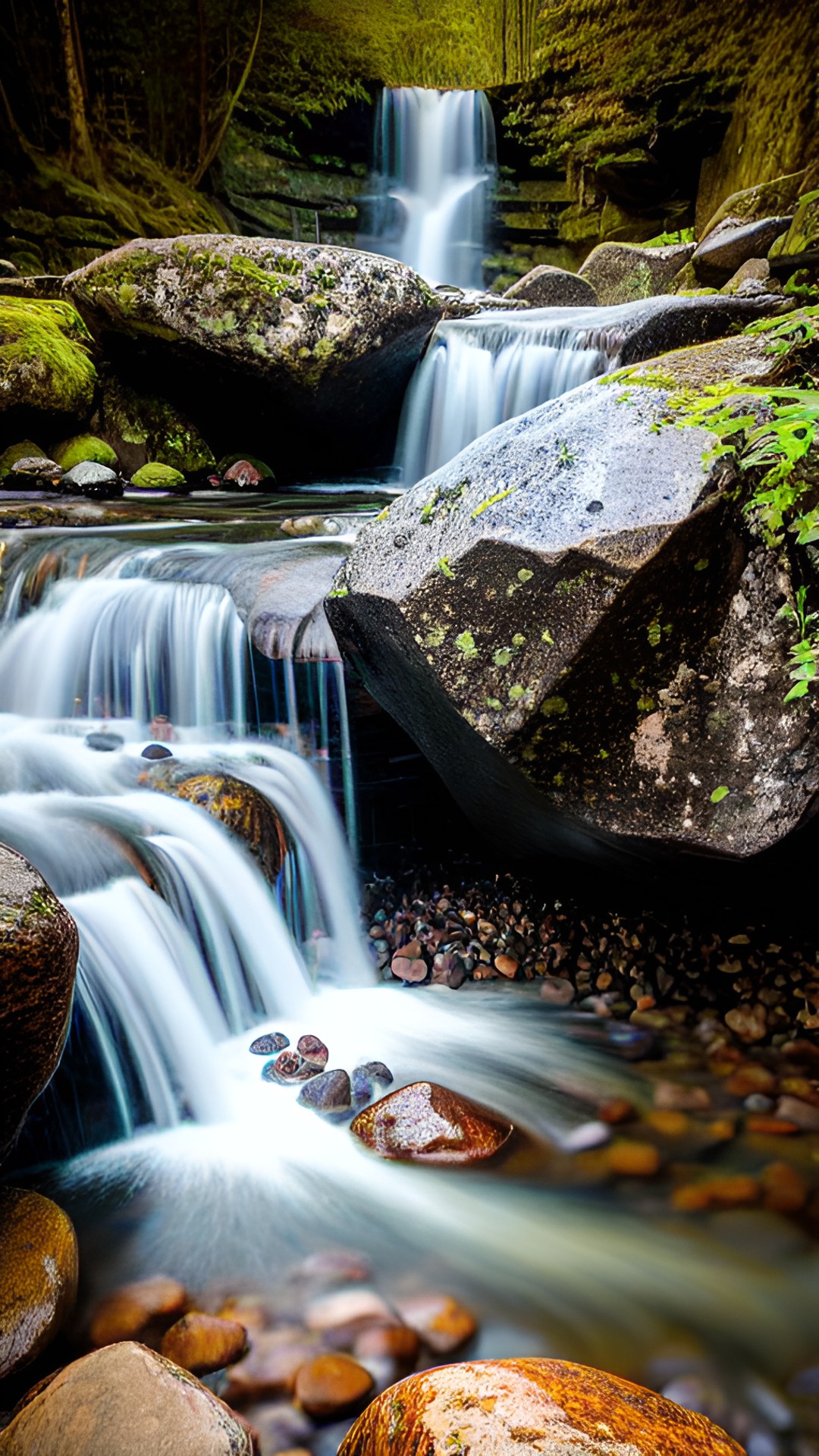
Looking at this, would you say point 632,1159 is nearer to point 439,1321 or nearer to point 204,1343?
point 439,1321

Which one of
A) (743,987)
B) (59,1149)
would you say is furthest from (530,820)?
(59,1149)

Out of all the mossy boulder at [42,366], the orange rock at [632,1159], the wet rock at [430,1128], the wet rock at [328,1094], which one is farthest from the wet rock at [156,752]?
the mossy boulder at [42,366]

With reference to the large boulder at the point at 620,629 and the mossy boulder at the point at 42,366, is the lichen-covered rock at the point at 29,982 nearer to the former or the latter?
the large boulder at the point at 620,629

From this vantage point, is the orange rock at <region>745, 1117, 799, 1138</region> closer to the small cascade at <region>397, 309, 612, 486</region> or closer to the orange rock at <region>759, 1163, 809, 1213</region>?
the orange rock at <region>759, 1163, 809, 1213</region>

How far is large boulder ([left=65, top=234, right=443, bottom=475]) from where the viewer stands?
7527 millimetres

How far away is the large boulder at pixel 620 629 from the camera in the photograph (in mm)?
2621

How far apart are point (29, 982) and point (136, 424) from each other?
7694 mm

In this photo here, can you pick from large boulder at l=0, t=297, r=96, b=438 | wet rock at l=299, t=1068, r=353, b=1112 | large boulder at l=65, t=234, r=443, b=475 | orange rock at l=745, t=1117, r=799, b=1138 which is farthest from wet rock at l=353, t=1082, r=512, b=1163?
large boulder at l=0, t=297, r=96, b=438

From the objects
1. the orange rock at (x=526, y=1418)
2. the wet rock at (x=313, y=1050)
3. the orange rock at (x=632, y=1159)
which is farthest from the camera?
the wet rock at (x=313, y=1050)

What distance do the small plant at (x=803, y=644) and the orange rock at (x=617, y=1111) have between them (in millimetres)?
1384

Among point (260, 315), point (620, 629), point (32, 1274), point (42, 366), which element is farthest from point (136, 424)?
point (32, 1274)

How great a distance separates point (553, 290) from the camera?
12070 mm

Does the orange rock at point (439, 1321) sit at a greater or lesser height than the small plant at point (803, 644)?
lesser

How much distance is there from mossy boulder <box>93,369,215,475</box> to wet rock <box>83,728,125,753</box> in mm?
5082
